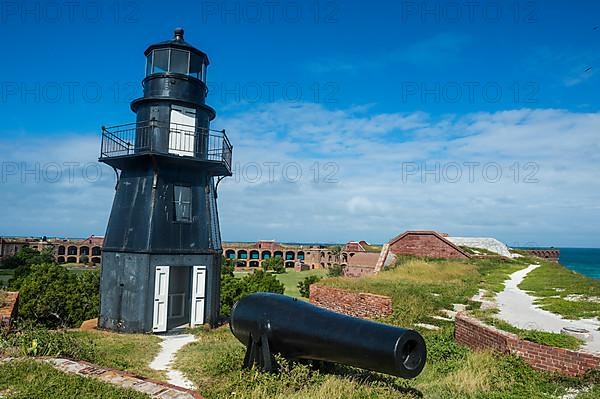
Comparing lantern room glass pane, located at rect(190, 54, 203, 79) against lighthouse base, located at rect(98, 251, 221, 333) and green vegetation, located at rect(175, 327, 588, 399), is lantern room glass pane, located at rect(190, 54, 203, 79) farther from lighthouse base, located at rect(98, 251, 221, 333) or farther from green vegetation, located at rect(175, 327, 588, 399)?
green vegetation, located at rect(175, 327, 588, 399)

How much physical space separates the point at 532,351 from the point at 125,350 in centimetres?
814

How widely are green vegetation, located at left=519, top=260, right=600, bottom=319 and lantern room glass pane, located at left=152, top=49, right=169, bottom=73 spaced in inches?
489

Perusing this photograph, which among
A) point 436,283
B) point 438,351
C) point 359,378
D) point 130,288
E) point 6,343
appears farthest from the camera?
point 436,283

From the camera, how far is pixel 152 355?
10172 mm

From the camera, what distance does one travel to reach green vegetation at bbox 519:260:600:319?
11693 mm

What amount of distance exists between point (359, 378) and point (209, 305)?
772 cm

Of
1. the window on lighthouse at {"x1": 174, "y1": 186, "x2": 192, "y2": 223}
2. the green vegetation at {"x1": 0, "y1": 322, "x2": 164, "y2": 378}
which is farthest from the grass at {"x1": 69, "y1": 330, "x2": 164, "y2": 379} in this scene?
the window on lighthouse at {"x1": 174, "y1": 186, "x2": 192, "y2": 223}

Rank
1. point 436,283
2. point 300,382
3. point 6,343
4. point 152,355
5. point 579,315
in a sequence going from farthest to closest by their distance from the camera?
1. point 436,283
2. point 579,315
3. point 152,355
4. point 6,343
5. point 300,382

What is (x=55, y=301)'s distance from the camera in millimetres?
15531

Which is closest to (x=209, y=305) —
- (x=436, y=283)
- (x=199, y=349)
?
(x=199, y=349)

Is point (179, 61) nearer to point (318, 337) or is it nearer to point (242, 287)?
point (242, 287)

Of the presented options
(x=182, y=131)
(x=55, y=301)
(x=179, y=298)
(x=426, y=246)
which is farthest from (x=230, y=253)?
(x=182, y=131)

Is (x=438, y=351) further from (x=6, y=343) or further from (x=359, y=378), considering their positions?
(x=6, y=343)

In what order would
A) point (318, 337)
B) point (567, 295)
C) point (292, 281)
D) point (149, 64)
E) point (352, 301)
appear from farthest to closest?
point (292, 281) < point (567, 295) < point (352, 301) < point (149, 64) < point (318, 337)
